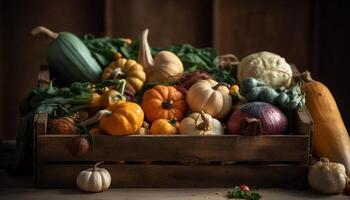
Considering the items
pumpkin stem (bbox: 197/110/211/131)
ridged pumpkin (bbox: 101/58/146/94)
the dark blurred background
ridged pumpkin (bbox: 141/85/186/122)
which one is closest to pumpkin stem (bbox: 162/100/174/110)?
ridged pumpkin (bbox: 141/85/186/122)

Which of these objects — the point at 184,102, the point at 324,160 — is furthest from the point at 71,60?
the point at 324,160

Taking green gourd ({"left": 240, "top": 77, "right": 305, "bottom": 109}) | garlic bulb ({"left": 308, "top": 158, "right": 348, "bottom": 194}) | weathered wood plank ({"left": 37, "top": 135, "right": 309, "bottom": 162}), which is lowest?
garlic bulb ({"left": 308, "top": 158, "right": 348, "bottom": 194})

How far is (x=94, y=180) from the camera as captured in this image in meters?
2.55

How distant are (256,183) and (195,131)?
285mm

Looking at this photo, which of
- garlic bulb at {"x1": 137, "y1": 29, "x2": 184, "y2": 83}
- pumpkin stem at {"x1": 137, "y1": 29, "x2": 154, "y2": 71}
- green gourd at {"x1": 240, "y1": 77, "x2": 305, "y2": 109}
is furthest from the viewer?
pumpkin stem at {"x1": 137, "y1": 29, "x2": 154, "y2": 71}

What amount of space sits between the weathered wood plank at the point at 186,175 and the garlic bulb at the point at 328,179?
0.06 meters

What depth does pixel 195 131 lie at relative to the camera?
2.67m

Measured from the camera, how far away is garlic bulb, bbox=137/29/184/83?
3.29 metres

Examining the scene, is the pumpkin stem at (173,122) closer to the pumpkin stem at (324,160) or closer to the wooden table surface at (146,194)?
the wooden table surface at (146,194)

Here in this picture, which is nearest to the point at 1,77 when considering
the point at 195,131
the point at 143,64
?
the point at 143,64

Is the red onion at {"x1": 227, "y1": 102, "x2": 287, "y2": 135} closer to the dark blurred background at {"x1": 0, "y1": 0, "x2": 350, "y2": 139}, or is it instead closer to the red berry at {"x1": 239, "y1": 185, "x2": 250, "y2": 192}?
the red berry at {"x1": 239, "y1": 185, "x2": 250, "y2": 192}

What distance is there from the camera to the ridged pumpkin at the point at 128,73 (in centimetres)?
322

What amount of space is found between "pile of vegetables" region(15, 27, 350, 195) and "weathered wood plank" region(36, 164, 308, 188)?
76mm

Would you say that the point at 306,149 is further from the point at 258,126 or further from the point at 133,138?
the point at 133,138
